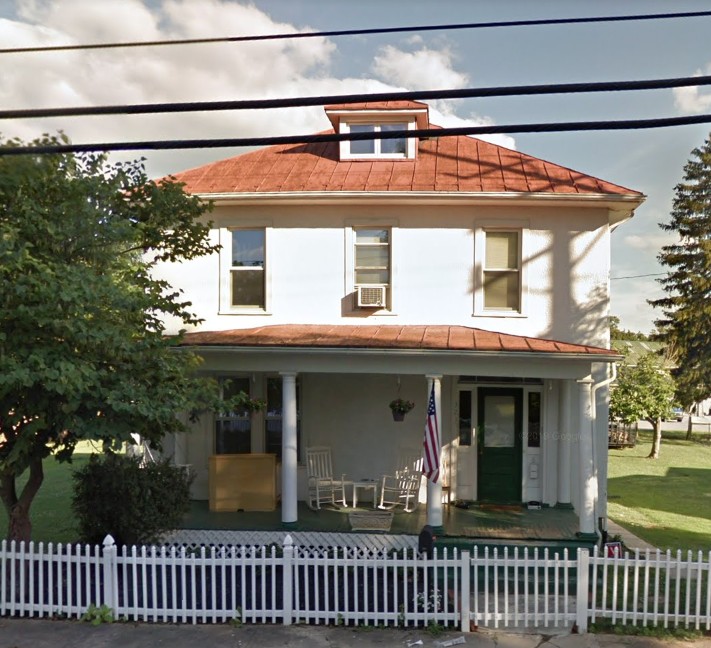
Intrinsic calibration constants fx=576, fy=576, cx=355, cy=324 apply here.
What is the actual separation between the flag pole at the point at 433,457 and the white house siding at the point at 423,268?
2.16m

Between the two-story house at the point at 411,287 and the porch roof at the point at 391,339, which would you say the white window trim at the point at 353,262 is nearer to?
the two-story house at the point at 411,287

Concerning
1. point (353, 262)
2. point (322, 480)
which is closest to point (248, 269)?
point (353, 262)

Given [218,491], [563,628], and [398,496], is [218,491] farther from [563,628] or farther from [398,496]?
[563,628]

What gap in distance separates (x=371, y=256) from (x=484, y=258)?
221 centimetres

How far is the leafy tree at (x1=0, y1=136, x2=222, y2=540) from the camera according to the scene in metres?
6.61

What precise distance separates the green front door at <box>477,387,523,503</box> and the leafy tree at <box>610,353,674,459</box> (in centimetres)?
1406

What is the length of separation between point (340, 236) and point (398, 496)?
524 centimetres

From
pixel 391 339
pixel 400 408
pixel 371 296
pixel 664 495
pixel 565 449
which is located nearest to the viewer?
pixel 391 339

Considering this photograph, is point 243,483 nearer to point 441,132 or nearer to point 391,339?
point 391,339

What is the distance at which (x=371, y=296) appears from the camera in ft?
36.2

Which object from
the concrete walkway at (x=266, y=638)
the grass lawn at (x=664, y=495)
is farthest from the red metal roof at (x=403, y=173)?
the concrete walkway at (x=266, y=638)

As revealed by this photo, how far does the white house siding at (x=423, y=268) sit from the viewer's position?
432 inches

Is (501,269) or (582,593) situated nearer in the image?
(582,593)

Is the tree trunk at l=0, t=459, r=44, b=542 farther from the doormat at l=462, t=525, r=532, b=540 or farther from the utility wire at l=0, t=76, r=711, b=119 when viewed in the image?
the doormat at l=462, t=525, r=532, b=540
